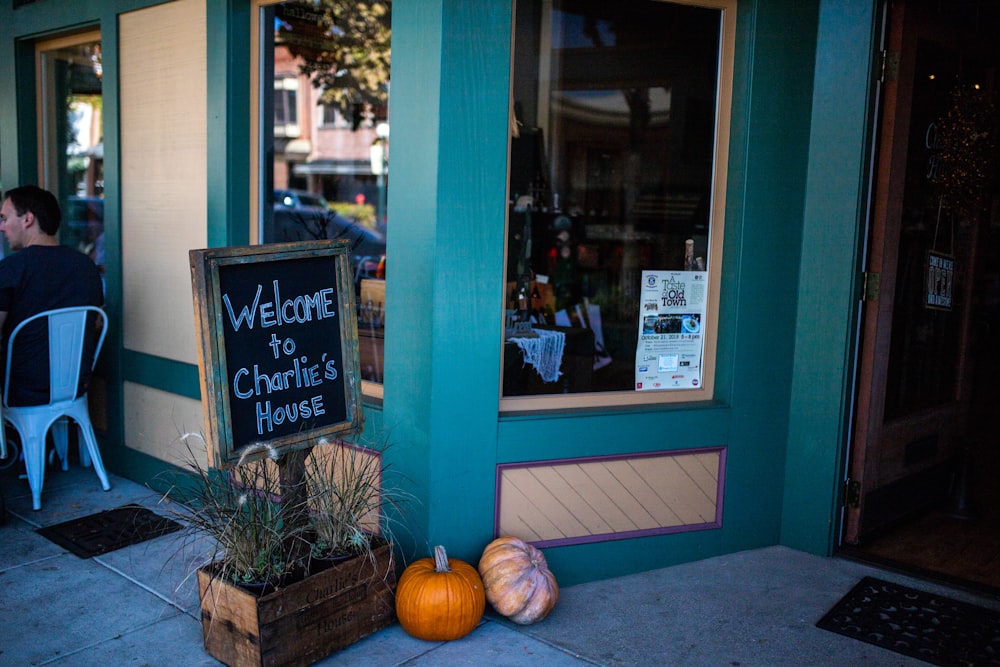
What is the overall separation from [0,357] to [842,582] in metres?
4.22

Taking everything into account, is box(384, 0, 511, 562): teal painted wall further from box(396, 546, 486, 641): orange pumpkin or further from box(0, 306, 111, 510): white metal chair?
box(0, 306, 111, 510): white metal chair

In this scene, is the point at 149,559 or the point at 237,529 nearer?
the point at 237,529

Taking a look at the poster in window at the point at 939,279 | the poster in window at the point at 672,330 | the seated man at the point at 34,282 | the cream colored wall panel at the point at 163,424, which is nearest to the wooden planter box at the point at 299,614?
the poster in window at the point at 672,330

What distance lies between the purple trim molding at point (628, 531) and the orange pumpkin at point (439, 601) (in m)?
0.39

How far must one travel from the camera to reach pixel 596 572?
11.8 ft

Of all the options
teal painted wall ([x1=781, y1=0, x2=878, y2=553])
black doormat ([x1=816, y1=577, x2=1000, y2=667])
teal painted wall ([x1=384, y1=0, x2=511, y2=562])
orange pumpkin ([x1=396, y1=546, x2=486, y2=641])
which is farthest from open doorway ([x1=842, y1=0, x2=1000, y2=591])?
orange pumpkin ([x1=396, y1=546, x2=486, y2=641])

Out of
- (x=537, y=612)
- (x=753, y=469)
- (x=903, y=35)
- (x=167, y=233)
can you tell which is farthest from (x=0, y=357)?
(x=903, y=35)

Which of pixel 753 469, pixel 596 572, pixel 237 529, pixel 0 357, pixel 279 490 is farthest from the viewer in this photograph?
pixel 0 357

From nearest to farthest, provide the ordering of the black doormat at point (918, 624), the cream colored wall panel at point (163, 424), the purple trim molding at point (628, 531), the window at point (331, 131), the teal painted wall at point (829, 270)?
the black doormat at point (918, 624) → the purple trim molding at point (628, 531) → the teal painted wall at point (829, 270) → the window at point (331, 131) → the cream colored wall panel at point (163, 424)

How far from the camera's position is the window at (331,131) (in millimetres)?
4172

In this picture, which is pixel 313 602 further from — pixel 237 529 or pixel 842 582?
pixel 842 582

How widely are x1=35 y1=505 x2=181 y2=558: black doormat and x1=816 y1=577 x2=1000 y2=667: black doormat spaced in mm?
3015

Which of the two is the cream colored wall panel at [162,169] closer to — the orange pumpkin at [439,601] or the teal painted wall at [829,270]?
the orange pumpkin at [439,601]

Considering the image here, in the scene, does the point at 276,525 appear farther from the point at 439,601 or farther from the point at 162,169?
the point at 162,169
